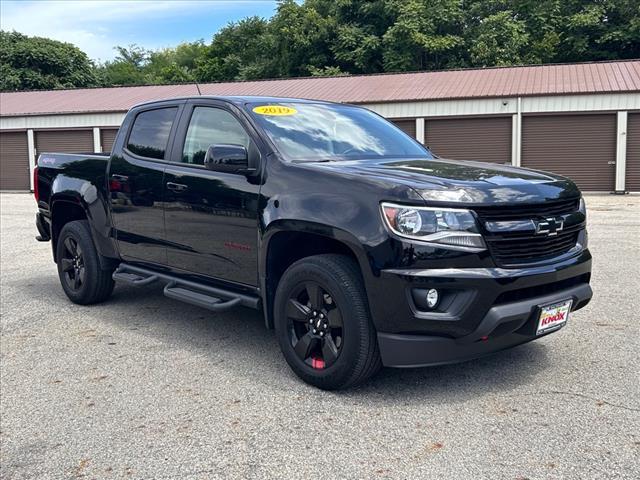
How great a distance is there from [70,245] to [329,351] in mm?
3705

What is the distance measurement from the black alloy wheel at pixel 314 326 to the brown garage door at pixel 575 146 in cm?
1937

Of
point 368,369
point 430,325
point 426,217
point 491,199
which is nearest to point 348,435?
point 368,369

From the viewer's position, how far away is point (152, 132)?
555 centimetres

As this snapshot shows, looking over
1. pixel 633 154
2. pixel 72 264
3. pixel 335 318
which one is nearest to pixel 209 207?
pixel 335 318

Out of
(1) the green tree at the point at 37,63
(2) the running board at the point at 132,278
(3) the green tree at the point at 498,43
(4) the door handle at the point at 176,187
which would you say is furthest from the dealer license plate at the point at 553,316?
(1) the green tree at the point at 37,63

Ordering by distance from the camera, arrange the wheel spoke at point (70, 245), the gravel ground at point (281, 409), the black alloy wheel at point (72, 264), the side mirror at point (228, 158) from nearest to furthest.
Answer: the gravel ground at point (281, 409) → the side mirror at point (228, 158) → the black alloy wheel at point (72, 264) → the wheel spoke at point (70, 245)

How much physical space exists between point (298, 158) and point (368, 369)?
1527mm

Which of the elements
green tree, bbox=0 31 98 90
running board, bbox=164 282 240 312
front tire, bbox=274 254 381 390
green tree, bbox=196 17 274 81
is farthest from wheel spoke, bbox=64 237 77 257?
green tree, bbox=0 31 98 90

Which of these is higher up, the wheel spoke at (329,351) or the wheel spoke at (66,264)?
the wheel spoke at (66,264)

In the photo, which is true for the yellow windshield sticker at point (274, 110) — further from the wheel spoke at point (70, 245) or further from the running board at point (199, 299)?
the wheel spoke at point (70, 245)

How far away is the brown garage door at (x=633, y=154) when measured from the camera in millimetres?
20812

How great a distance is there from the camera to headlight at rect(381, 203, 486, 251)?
3510 mm

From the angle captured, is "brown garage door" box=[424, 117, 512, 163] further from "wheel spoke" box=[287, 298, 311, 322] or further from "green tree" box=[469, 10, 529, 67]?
"wheel spoke" box=[287, 298, 311, 322]

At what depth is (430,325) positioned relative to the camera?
11.6 feet
